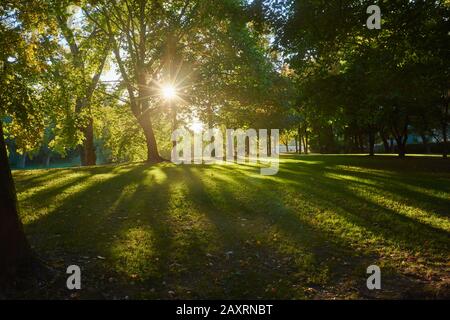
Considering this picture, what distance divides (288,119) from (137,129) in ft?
65.8

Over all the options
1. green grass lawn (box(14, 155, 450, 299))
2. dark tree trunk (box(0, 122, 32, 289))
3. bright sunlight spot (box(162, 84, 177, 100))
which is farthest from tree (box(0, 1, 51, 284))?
bright sunlight spot (box(162, 84, 177, 100))

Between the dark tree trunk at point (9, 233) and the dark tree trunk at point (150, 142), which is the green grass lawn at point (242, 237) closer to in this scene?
the dark tree trunk at point (9, 233)

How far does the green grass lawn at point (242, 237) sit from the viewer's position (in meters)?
8.28

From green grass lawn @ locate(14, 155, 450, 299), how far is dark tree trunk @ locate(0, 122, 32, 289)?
73 cm

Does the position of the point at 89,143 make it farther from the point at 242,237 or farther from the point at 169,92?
the point at 242,237

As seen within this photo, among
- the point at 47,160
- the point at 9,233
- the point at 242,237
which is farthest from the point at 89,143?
the point at 47,160

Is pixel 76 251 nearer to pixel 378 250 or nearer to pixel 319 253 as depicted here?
pixel 319 253

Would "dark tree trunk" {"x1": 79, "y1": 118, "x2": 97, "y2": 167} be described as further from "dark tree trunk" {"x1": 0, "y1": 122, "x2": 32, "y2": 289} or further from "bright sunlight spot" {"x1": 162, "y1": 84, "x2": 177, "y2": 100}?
"dark tree trunk" {"x1": 0, "y1": 122, "x2": 32, "y2": 289}

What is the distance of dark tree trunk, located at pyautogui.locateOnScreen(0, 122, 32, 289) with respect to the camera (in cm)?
814

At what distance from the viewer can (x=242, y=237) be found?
11.3 meters

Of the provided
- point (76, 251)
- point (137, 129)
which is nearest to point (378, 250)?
point (76, 251)

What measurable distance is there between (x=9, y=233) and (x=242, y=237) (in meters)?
5.80

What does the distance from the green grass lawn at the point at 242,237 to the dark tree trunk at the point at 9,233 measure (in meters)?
0.73

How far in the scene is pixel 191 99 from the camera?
33094 millimetres
